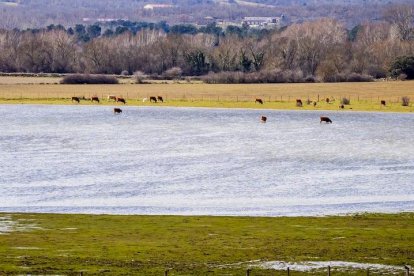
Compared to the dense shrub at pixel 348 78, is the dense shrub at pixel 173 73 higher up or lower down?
lower down

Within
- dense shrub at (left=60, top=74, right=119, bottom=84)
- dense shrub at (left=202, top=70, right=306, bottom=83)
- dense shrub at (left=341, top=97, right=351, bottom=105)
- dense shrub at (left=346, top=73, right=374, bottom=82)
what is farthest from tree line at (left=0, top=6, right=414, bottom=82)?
dense shrub at (left=341, top=97, right=351, bottom=105)

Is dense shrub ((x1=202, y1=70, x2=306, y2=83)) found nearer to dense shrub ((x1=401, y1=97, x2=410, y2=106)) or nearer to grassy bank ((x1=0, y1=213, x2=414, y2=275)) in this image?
dense shrub ((x1=401, y1=97, x2=410, y2=106))

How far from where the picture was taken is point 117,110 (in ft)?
291

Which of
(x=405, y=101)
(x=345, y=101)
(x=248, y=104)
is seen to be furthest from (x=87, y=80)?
(x=405, y=101)

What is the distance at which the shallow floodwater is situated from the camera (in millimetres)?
43156

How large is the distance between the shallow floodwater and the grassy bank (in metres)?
2.53

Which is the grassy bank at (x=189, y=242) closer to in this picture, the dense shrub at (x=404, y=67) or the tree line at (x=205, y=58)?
the dense shrub at (x=404, y=67)

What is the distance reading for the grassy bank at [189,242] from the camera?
30.5 m

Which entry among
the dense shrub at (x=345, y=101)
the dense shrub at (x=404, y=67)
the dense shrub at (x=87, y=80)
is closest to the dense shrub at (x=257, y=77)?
the dense shrub at (x=404, y=67)

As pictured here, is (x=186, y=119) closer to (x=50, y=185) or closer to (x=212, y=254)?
(x=50, y=185)

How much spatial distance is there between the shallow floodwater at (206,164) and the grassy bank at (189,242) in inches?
99.8

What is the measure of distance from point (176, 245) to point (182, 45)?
12923cm

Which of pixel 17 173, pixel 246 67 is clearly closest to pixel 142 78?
pixel 246 67

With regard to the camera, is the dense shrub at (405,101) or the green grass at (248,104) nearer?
the green grass at (248,104)
